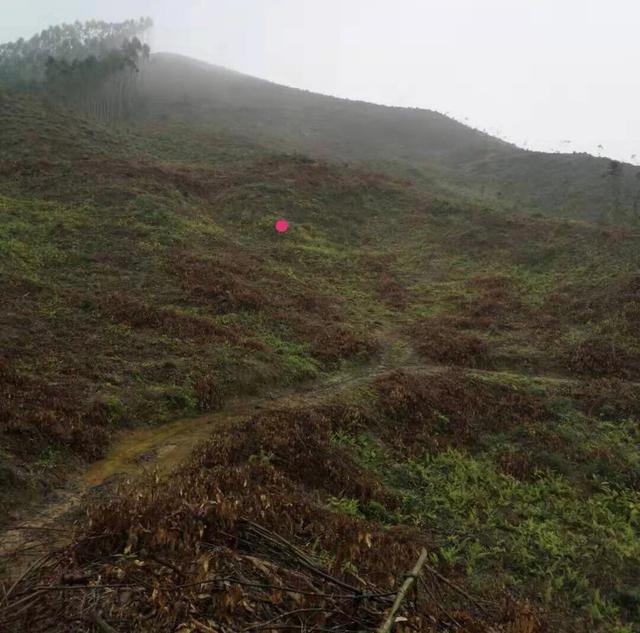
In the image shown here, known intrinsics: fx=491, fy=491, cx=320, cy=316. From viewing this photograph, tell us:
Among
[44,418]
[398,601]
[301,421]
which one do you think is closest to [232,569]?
[398,601]

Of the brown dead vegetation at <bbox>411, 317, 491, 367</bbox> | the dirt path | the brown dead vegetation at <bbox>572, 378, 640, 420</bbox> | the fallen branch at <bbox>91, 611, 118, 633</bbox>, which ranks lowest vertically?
the dirt path

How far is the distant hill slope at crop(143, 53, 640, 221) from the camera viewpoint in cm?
4928

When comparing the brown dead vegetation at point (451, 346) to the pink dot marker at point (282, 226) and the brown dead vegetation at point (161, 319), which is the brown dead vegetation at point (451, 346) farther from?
the pink dot marker at point (282, 226)

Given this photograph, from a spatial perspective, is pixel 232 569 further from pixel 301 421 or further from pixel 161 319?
pixel 161 319

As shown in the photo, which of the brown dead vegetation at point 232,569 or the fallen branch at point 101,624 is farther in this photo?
the brown dead vegetation at point 232,569

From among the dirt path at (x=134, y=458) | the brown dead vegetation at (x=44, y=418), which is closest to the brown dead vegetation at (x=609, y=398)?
the dirt path at (x=134, y=458)

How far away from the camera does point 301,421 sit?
11.6 metres

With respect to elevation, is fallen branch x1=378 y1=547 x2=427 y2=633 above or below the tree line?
below

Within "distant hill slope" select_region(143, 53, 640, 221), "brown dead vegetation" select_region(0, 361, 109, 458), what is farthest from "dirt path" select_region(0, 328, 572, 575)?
"distant hill slope" select_region(143, 53, 640, 221)

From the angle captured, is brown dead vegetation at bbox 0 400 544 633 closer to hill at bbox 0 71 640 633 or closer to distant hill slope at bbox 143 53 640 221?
hill at bbox 0 71 640 633

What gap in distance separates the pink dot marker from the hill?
15.6 inches

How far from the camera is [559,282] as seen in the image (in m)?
25.9

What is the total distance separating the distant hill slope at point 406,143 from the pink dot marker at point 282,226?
75.8 feet

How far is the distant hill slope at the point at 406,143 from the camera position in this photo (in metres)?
49.3
